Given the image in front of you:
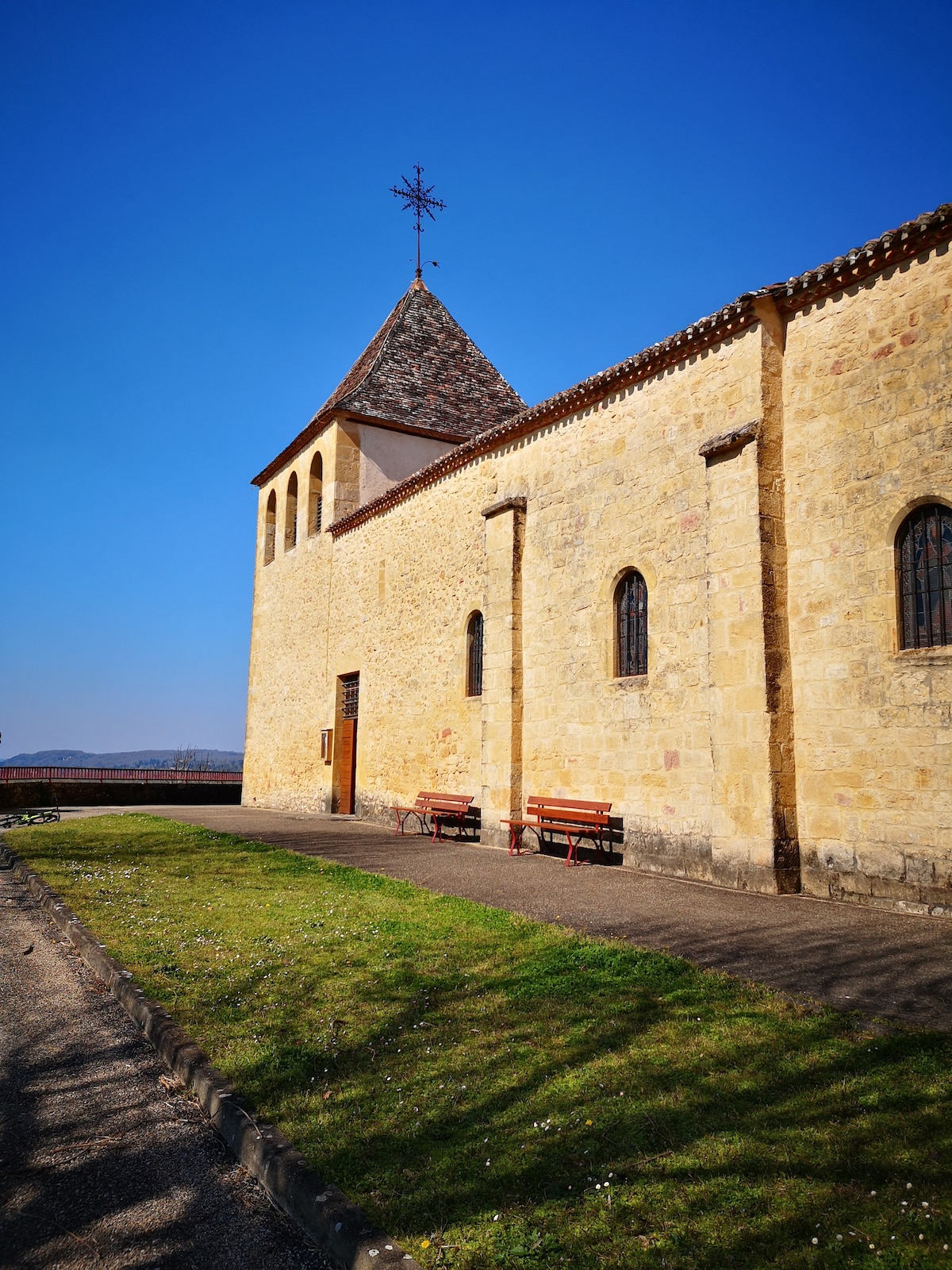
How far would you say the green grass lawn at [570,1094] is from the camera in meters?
2.53

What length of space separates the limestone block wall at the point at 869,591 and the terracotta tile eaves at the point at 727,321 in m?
0.18

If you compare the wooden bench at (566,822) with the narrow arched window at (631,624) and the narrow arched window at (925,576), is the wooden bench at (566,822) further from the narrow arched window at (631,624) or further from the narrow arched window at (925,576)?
the narrow arched window at (925,576)

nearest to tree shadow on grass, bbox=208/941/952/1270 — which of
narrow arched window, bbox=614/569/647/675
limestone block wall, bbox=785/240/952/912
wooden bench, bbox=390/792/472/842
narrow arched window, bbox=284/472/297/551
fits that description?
limestone block wall, bbox=785/240/952/912

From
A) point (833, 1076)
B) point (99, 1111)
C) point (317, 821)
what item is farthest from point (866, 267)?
point (317, 821)

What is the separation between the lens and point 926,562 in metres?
7.54

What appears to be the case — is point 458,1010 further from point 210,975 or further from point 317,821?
point 317,821

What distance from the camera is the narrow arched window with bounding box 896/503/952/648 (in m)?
7.39

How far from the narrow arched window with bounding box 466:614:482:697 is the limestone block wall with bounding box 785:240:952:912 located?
6.12 metres

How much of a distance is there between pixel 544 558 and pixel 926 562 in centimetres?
553

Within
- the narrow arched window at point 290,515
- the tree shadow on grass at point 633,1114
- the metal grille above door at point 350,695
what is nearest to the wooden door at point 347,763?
the metal grille above door at point 350,695

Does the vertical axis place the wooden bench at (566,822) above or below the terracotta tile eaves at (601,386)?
below

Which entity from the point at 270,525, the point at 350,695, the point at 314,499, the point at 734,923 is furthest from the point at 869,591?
the point at 270,525

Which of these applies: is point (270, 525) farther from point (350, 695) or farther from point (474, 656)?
point (474, 656)

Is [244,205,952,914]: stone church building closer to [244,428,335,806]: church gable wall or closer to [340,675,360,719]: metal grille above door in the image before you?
[340,675,360,719]: metal grille above door
